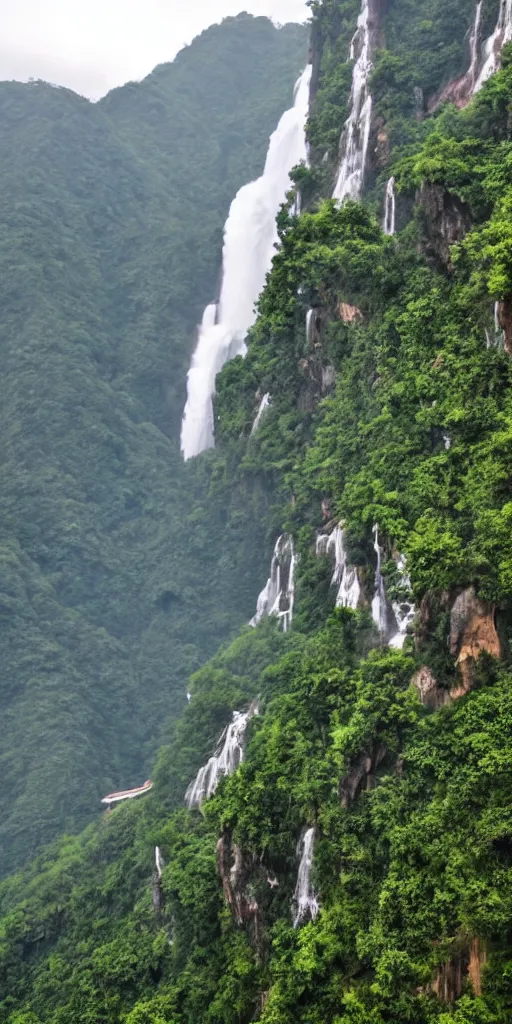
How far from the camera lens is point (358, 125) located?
33.0 metres

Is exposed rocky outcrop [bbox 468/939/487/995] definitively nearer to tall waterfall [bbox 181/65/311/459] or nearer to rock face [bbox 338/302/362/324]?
rock face [bbox 338/302/362/324]

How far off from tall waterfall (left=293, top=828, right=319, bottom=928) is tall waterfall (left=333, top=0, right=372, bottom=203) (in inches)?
731

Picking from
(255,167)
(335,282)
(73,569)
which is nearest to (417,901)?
(335,282)

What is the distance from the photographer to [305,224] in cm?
2708

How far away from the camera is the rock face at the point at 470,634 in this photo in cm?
1616

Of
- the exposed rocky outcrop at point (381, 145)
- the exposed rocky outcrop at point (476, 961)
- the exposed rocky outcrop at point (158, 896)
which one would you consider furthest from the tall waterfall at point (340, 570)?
the exposed rocky outcrop at point (381, 145)

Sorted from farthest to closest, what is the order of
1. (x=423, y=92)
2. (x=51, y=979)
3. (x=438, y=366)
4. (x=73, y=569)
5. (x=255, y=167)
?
(x=255, y=167) < (x=73, y=569) < (x=423, y=92) < (x=51, y=979) < (x=438, y=366)

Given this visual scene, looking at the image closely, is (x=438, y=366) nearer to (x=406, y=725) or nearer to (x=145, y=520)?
(x=406, y=725)

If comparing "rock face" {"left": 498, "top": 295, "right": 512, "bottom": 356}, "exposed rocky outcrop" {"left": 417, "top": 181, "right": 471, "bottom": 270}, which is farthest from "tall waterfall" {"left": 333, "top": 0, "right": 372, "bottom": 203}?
"rock face" {"left": 498, "top": 295, "right": 512, "bottom": 356}

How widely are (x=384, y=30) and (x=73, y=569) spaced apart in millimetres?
22134

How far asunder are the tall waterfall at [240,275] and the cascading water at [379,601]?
30.9m

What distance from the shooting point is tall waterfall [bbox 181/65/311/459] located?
170 ft

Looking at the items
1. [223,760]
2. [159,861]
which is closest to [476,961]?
[159,861]

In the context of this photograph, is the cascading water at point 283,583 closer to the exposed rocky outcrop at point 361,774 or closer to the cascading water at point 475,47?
the exposed rocky outcrop at point 361,774
